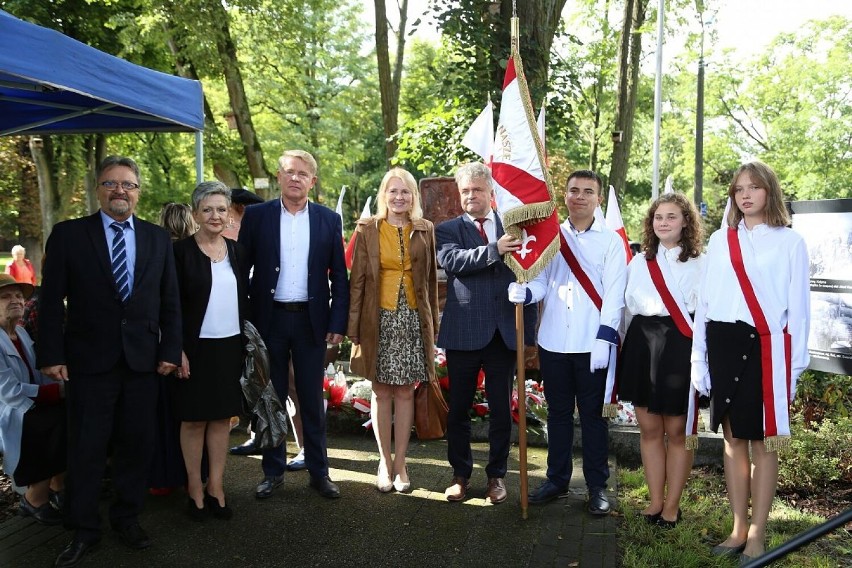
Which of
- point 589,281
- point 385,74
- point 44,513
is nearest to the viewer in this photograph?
point 44,513

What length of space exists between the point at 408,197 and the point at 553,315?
1190mm

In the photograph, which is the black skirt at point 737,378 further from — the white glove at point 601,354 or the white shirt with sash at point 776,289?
the white glove at point 601,354

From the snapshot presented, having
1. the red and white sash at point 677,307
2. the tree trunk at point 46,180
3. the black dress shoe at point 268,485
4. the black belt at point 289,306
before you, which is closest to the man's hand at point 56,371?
the black belt at point 289,306

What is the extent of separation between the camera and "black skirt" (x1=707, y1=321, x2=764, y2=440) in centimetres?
358

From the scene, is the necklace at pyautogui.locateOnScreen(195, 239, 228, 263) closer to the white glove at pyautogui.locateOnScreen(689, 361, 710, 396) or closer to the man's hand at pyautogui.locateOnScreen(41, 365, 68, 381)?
the man's hand at pyautogui.locateOnScreen(41, 365, 68, 381)

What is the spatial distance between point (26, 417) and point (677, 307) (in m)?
3.74

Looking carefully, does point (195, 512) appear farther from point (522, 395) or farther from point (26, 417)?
point (522, 395)

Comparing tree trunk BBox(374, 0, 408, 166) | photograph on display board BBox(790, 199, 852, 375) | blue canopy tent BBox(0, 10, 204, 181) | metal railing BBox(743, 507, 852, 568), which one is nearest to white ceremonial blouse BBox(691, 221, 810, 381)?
photograph on display board BBox(790, 199, 852, 375)

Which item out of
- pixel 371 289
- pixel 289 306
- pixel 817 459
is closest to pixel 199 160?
pixel 289 306

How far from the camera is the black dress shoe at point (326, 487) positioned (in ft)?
15.0

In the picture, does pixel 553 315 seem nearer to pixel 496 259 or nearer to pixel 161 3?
pixel 496 259

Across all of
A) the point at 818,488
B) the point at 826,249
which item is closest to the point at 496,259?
the point at 826,249

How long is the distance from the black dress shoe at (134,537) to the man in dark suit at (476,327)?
1.80 m

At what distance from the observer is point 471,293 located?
4398 mm
